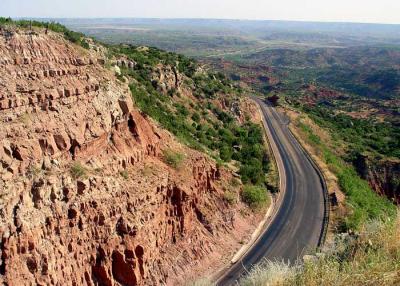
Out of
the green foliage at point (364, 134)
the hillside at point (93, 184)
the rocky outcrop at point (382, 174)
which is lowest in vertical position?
the rocky outcrop at point (382, 174)

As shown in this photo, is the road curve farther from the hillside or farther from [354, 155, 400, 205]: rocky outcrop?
[354, 155, 400, 205]: rocky outcrop

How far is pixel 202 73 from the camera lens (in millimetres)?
76875

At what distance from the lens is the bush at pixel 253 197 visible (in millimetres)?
42812

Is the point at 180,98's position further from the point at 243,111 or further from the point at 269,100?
the point at 269,100

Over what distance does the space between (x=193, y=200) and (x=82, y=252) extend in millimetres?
12805

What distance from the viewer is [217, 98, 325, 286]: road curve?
35.9 meters

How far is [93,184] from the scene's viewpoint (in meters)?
27.7

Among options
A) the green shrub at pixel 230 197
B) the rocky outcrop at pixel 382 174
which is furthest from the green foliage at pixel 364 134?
the green shrub at pixel 230 197

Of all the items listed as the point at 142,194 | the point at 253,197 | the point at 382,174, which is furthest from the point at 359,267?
the point at 382,174

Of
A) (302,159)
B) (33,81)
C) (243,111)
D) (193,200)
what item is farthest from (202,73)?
(33,81)

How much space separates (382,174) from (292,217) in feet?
95.2

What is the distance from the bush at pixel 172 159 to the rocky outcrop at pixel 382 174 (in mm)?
40370

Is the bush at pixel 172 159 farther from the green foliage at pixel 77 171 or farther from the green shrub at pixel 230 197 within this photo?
the green foliage at pixel 77 171

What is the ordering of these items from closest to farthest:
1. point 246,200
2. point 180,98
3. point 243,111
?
point 246,200, point 180,98, point 243,111
